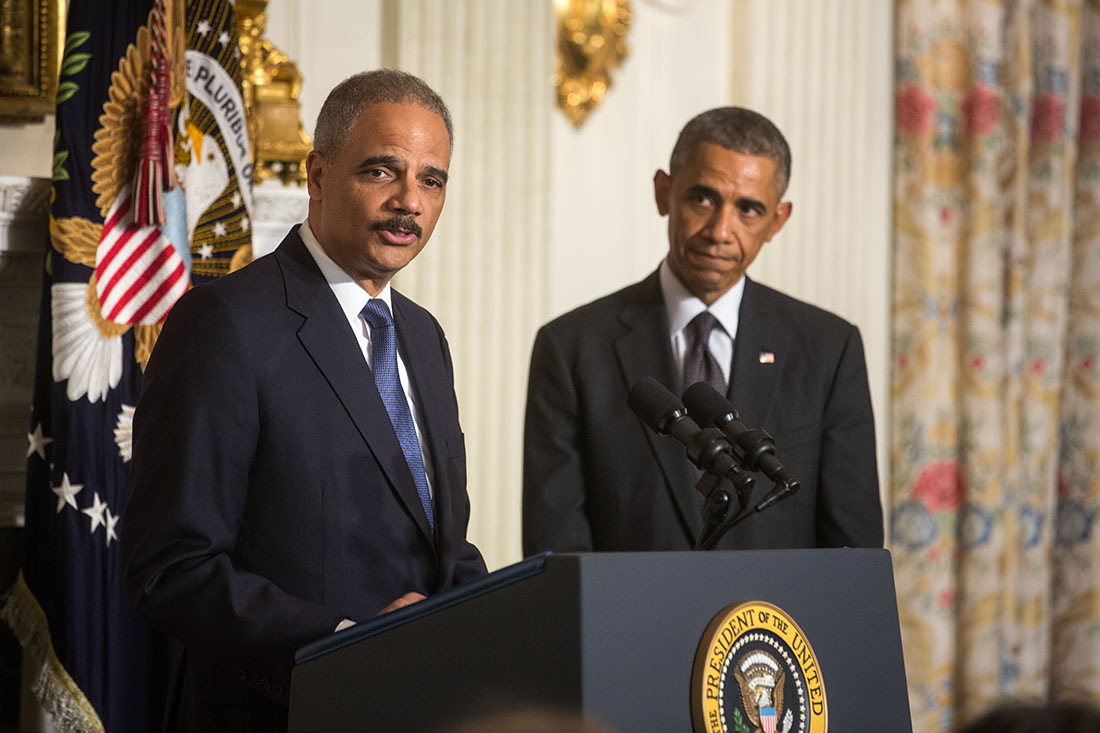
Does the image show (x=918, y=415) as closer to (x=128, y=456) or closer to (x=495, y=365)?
(x=495, y=365)

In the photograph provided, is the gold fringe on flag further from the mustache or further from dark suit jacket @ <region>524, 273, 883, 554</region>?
the mustache

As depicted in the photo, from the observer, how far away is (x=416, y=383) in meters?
1.87

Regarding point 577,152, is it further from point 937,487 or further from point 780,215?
point 780,215

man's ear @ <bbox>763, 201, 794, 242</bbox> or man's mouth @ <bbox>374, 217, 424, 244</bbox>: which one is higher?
man's ear @ <bbox>763, 201, 794, 242</bbox>

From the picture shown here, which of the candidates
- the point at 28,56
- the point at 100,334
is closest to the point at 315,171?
the point at 100,334

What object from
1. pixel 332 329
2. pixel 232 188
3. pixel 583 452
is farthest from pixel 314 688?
pixel 232 188

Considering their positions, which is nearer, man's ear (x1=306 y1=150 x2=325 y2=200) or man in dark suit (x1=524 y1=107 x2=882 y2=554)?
man's ear (x1=306 y1=150 x2=325 y2=200)

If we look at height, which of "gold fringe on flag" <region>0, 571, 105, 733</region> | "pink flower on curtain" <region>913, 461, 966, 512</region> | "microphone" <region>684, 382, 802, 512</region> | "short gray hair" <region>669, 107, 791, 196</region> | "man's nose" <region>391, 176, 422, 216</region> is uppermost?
"short gray hair" <region>669, 107, 791, 196</region>

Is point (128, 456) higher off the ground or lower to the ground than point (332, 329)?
lower

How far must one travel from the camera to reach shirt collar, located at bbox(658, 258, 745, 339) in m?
2.53

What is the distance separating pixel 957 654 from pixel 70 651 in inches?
129

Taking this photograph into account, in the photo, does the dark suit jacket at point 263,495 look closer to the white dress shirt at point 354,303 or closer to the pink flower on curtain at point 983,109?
the white dress shirt at point 354,303

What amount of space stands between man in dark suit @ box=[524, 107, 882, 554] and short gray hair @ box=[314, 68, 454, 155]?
81 centimetres

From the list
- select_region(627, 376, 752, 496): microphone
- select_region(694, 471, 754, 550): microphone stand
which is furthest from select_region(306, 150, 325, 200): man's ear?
select_region(694, 471, 754, 550): microphone stand
